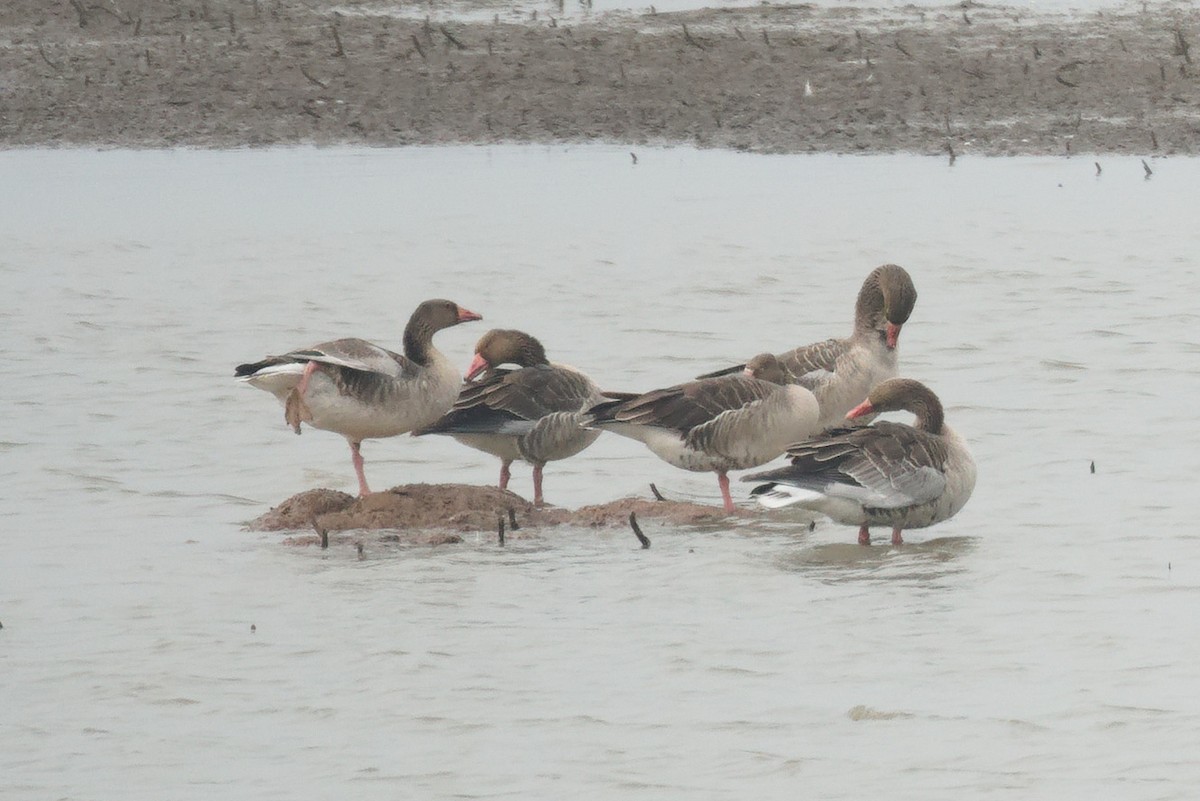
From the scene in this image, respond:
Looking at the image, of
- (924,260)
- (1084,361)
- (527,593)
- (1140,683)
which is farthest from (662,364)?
(1140,683)

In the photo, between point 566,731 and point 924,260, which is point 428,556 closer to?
point 566,731

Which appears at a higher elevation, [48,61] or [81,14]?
[81,14]

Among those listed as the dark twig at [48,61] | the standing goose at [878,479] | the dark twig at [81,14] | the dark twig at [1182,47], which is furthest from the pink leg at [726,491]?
the dark twig at [81,14]

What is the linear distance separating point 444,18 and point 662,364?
11599 millimetres

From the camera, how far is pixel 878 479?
31.6ft

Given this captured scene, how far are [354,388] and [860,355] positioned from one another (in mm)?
2996

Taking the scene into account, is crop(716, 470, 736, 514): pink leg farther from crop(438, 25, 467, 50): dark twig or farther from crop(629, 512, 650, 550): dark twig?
crop(438, 25, 467, 50): dark twig

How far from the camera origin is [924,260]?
17.7 meters

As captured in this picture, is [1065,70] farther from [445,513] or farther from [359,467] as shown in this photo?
[445,513]

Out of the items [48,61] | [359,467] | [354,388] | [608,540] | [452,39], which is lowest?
[608,540]

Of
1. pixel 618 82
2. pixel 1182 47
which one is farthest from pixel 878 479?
pixel 1182 47

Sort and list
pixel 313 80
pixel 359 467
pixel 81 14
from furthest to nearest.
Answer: pixel 81 14, pixel 313 80, pixel 359 467

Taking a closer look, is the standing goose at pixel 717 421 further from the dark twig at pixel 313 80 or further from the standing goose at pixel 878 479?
the dark twig at pixel 313 80

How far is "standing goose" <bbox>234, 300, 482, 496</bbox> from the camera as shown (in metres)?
10.7
